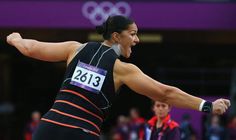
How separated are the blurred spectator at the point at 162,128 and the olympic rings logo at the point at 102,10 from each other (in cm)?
818

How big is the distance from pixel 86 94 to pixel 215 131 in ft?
36.4

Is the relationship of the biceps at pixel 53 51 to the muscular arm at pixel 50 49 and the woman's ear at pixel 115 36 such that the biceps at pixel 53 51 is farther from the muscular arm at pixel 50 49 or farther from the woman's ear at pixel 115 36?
the woman's ear at pixel 115 36

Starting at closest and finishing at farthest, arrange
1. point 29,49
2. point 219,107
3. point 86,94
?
point 219,107
point 86,94
point 29,49

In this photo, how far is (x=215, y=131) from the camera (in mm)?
15836

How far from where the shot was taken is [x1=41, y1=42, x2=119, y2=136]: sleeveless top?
5074 millimetres

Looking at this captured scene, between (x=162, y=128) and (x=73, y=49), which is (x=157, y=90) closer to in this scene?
(x=73, y=49)

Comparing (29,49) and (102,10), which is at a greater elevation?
(102,10)

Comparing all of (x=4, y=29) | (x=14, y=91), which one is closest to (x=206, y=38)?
(x=4, y=29)

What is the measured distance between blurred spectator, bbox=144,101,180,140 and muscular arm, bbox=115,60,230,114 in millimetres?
2964

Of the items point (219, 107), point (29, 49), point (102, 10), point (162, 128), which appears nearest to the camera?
point (219, 107)

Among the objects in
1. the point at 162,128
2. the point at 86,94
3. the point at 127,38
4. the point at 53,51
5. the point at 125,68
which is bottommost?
the point at 162,128

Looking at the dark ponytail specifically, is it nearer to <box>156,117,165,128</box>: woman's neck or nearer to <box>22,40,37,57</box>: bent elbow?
<box>22,40,37,57</box>: bent elbow

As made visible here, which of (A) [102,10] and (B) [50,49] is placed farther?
(A) [102,10]

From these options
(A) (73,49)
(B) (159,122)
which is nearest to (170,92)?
(A) (73,49)
